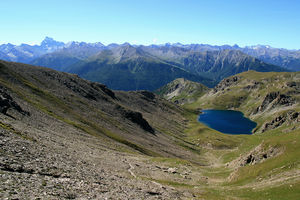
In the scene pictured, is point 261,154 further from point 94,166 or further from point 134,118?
point 134,118

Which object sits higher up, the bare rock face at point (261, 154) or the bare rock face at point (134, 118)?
the bare rock face at point (261, 154)

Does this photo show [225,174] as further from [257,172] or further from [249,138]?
[249,138]

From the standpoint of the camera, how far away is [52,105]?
95188mm

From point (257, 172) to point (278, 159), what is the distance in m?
5.41

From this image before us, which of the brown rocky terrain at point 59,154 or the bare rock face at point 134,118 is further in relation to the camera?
the bare rock face at point 134,118

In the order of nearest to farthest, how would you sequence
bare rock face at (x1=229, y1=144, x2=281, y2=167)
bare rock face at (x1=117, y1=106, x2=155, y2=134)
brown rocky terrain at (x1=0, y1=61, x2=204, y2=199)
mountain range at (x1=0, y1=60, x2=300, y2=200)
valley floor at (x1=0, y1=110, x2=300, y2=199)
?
valley floor at (x1=0, y1=110, x2=300, y2=199) → brown rocky terrain at (x1=0, y1=61, x2=204, y2=199) → mountain range at (x1=0, y1=60, x2=300, y2=200) → bare rock face at (x1=229, y1=144, x2=281, y2=167) → bare rock face at (x1=117, y1=106, x2=155, y2=134)

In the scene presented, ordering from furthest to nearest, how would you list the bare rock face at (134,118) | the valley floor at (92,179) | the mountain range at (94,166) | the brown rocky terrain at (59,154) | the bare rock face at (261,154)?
the bare rock face at (134,118)
the bare rock face at (261,154)
the mountain range at (94,166)
the brown rocky terrain at (59,154)
the valley floor at (92,179)

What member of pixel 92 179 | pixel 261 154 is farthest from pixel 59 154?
pixel 261 154

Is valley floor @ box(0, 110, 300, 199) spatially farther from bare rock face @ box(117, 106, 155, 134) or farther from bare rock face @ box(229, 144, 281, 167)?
bare rock face @ box(117, 106, 155, 134)

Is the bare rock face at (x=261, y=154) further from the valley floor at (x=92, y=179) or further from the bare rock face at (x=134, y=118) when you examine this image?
the bare rock face at (x=134, y=118)

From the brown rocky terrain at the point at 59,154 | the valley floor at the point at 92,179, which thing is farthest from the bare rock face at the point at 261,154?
the brown rocky terrain at the point at 59,154

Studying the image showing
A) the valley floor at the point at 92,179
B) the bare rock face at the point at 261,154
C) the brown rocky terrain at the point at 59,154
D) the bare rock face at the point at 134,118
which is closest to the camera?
the valley floor at the point at 92,179

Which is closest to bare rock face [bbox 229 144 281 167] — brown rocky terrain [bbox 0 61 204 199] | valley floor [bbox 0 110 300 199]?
valley floor [bbox 0 110 300 199]

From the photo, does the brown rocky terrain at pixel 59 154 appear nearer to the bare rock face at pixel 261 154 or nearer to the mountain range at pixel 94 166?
the mountain range at pixel 94 166
